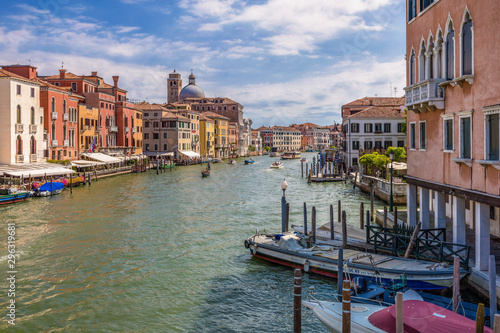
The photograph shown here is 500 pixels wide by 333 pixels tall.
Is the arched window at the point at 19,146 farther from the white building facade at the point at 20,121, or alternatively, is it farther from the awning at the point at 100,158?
the awning at the point at 100,158

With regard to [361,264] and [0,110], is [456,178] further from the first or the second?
[0,110]

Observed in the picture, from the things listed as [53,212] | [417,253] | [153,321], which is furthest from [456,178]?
[53,212]

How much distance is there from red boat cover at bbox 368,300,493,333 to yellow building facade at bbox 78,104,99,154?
41192 millimetres

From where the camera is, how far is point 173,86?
110 m

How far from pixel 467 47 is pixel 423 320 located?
18.5 ft

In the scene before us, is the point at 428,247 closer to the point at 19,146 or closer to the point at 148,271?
the point at 148,271

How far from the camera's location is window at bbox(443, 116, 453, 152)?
397 inches

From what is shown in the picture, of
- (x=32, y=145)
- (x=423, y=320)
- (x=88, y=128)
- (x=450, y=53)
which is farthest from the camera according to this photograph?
(x=88, y=128)

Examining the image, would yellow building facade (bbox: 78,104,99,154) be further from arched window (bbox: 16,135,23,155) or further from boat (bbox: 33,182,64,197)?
boat (bbox: 33,182,64,197)

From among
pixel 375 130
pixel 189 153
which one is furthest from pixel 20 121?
pixel 189 153

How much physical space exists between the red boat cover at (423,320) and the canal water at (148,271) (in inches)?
84.9

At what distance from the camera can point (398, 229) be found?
11.9 m

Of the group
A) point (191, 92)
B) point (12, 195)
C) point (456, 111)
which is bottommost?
point (12, 195)

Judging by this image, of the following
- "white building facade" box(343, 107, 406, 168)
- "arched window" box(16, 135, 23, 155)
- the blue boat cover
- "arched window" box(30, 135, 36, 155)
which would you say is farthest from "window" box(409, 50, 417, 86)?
"arched window" box(30, 135, 36, 155)
